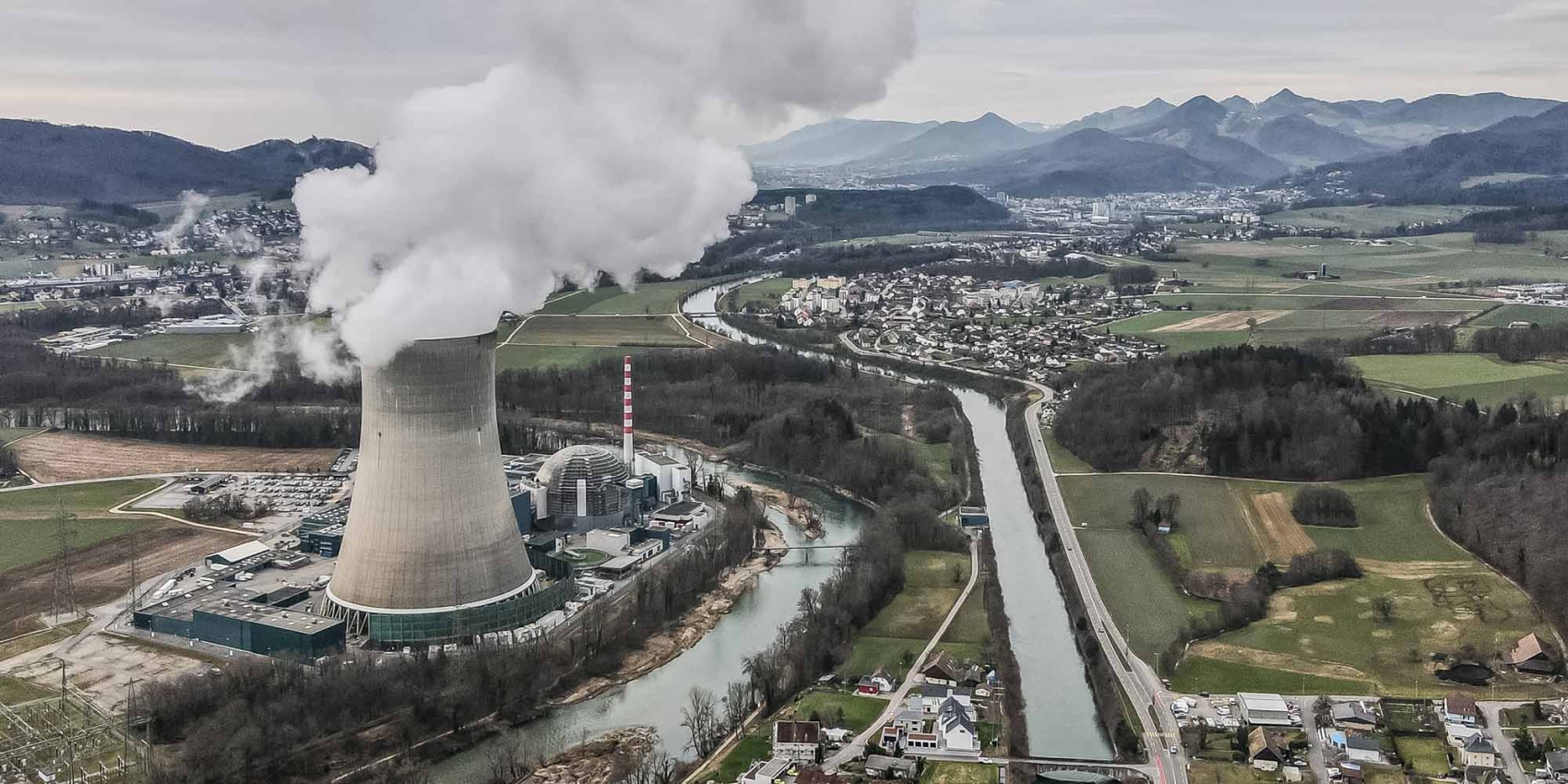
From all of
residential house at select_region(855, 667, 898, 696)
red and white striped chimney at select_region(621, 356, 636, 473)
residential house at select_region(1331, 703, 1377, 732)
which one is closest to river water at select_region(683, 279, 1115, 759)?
residential house at select_region(855, 667, 898, 696)

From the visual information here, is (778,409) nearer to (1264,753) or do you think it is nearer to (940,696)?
(940,696)

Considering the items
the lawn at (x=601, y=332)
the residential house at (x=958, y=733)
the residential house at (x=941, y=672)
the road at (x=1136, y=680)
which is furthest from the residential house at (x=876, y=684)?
the lawn at (x=601, y=332)

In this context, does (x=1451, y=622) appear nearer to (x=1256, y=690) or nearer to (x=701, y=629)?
(x=1256, y=690)

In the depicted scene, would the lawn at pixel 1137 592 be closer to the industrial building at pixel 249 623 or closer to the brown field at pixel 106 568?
the industrial building at pixel 249 623

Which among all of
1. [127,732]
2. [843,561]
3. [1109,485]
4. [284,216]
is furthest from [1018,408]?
[284,216]

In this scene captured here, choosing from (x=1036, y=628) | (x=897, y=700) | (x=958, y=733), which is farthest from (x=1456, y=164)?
(x=958, y=733)
